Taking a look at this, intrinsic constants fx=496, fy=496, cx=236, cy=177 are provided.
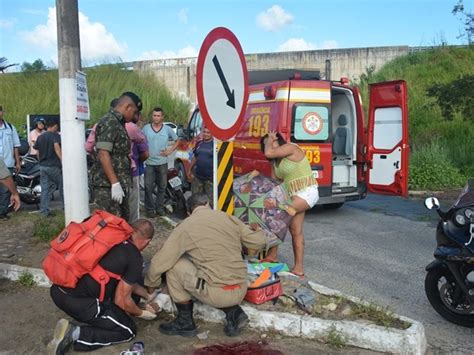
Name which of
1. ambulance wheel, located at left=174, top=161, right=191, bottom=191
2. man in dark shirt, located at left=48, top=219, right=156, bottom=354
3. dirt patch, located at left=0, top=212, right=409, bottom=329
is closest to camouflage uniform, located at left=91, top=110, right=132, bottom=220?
dirt patch, located at left=0, top=212, right=409, bottom=329

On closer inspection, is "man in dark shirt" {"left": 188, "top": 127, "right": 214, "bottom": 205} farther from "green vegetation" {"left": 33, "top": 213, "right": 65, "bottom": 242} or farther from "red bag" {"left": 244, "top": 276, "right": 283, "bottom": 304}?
"red bag" {"left": 244, "top": 276, "right": 283, "bottom": 304}

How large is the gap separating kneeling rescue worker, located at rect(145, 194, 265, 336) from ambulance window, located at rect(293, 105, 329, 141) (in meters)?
4.51

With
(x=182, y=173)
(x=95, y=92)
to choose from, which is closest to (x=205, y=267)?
(x=182, y=173)

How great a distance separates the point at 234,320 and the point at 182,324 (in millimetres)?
408

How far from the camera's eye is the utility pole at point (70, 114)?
4.86 meters

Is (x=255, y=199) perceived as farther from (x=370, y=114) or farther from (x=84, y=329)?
(x=370, y=114)

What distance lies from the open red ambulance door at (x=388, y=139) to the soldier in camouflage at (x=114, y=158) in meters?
4.56

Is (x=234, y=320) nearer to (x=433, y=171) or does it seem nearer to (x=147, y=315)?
(x=147, y=315)

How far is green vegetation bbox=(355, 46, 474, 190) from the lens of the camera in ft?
36.4

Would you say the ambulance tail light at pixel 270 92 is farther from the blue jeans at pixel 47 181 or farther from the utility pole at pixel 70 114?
the utility pole at pixel 70 114

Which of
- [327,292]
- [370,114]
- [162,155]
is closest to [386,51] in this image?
[370,114]

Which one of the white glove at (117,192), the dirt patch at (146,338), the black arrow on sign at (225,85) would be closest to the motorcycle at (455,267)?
the dirt patch at (146,338)

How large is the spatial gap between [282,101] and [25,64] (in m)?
25.1

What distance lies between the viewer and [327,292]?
4.36 meters
